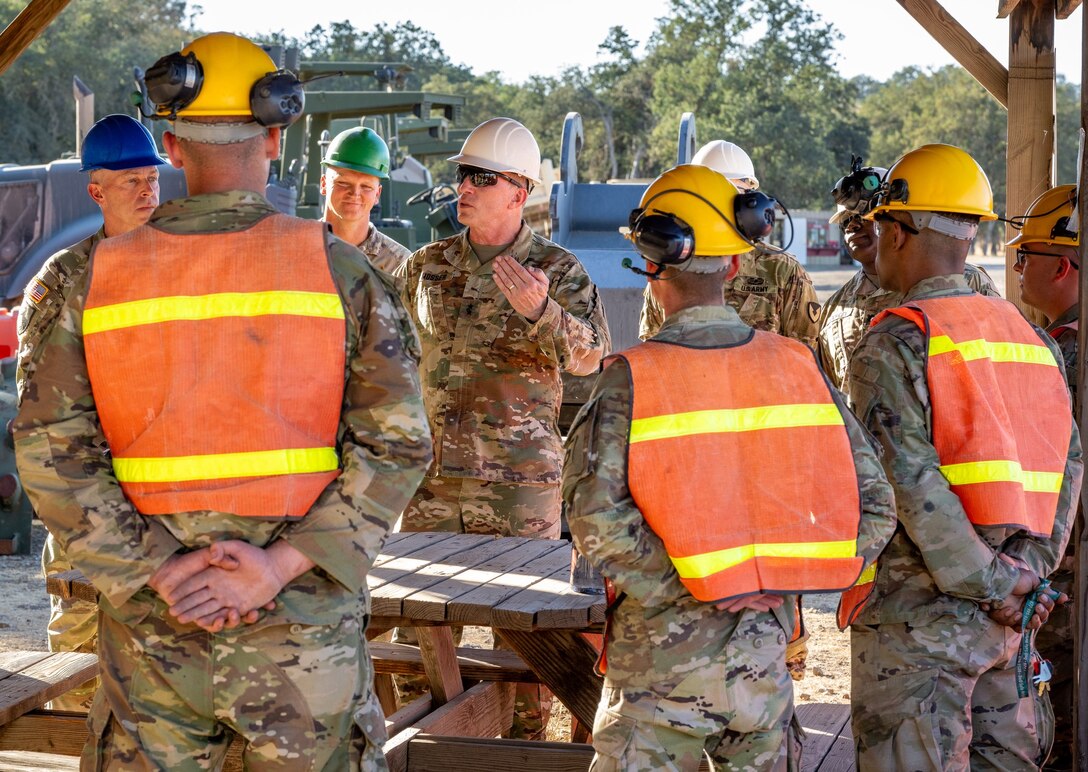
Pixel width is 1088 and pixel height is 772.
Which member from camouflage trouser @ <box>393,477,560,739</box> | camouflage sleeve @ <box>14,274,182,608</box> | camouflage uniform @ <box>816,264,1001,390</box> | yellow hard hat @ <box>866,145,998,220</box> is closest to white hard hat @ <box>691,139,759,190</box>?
camouflage uniform @ <box>816,264,1001,390</box>

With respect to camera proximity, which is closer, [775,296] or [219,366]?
[219,366]

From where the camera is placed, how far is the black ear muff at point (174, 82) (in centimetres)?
248

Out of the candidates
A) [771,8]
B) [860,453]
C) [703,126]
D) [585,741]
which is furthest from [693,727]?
[771,8]

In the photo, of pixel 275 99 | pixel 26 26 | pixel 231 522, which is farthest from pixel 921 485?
pixel 26 26

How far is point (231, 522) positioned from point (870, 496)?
1297mm

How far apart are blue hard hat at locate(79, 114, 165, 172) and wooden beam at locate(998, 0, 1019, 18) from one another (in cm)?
321

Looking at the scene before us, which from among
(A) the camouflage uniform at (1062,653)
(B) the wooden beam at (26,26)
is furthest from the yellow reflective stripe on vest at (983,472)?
(B) the wooden beam at (26,26)

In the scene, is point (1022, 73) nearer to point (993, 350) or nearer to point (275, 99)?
point (993, 350)

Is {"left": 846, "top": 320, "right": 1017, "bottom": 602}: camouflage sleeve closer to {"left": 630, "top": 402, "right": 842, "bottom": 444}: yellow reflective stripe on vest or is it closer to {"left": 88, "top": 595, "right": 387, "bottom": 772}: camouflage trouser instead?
→ {"left": 630, "top": 402, "right": 842, "bottom": 444}: yellow reflective stripe on vest

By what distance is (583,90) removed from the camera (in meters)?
54.7

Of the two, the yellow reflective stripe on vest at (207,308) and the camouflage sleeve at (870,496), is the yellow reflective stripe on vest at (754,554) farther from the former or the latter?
the yellow reflective stripe on vest at (207,308)

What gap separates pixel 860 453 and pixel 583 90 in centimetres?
5335

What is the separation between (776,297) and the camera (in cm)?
541

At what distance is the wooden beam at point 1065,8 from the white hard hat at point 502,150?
2.05 meters
